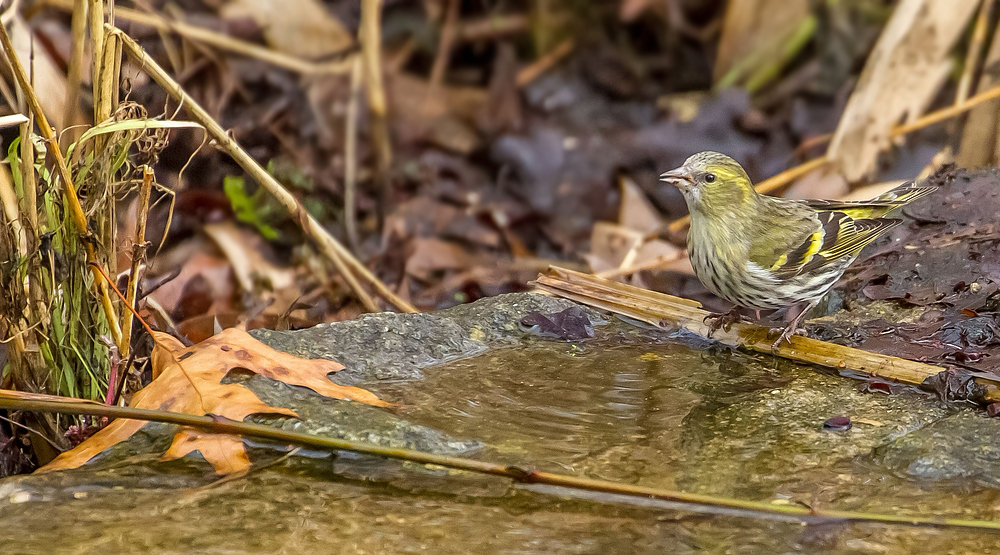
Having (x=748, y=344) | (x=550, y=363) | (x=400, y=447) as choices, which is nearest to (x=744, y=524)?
(x=400, y=447)

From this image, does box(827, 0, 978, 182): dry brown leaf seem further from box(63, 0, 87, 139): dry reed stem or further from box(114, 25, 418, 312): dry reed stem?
box(63, 0, 87, 139): dry reed stem

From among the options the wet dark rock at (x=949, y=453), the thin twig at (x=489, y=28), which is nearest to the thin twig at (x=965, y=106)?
the wet dark rock at (x=949, y=453)

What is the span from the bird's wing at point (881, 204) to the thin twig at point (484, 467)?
6.70 ft

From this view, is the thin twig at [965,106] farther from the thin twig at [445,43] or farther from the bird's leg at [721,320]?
the thin twig at [445,43]

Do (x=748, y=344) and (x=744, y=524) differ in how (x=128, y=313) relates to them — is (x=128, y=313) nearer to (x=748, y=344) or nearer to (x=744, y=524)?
(x=744, y=524)

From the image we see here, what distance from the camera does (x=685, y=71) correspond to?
873 centimetres

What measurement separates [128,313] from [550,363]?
4.14ft

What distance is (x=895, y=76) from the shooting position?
5.98 m

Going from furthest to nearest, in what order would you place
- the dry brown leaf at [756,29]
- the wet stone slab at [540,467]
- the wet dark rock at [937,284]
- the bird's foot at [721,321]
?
the dry brown leaf at [756,29] < the bird's foot at [721,321] < the wet dark rock at [937,284] < the wet stone slab at [540,467]

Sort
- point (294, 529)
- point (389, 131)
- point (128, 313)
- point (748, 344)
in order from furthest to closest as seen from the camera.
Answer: point (389, 131) → point (748, 344) → point (128, 313) → point (294, 529)

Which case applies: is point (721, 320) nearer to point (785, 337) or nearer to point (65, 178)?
point (785, 337)

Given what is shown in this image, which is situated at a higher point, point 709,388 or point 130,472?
point 709,388

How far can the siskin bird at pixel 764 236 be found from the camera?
381 centimetres

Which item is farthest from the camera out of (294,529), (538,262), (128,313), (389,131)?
(389,131)
